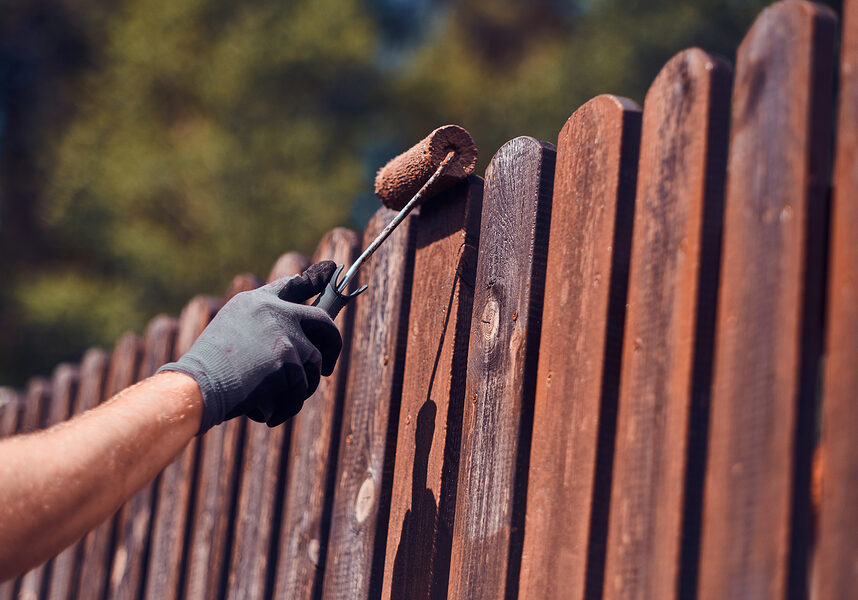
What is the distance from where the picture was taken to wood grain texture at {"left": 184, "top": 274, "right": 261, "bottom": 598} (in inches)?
103

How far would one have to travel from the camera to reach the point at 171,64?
12.8 metres

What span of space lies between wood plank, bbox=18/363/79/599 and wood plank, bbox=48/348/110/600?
46 millimetres

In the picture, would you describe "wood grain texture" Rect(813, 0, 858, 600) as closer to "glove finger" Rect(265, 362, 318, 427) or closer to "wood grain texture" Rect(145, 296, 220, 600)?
"glove finger" Rect(265, 362, 318, 427)

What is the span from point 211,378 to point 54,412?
2.65 metres

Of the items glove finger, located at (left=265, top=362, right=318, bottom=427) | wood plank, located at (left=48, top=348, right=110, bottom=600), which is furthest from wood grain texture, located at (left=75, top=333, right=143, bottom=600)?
glove finger, located at (left=265, top=362, right=318, bottom=427)

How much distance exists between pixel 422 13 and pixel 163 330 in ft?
Result: 50.8

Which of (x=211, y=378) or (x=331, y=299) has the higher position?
(x=331, y=299)

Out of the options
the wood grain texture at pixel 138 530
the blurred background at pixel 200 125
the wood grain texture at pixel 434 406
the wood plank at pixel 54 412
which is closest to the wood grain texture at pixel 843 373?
the wood grain texture at pixel 434 406

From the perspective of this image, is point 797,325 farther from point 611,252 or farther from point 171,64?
point 171,64

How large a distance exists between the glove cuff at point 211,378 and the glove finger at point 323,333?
0.18 meters

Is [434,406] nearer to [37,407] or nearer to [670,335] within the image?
[670,335]

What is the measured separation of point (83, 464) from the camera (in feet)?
4.86

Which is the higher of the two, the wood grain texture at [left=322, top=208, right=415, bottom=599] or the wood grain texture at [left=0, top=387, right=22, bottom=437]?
the wood grain texture at [left=0, top=387, right=22, bottom=437]

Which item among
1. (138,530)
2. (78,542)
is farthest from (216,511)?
(78,542)
